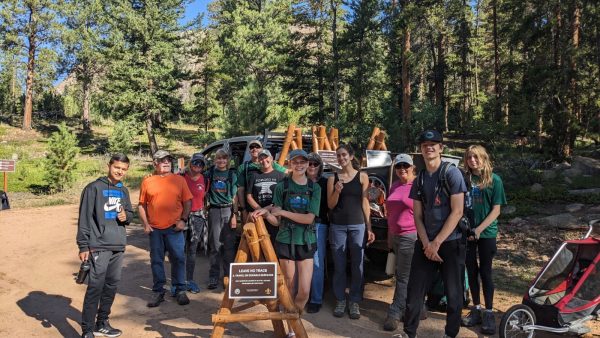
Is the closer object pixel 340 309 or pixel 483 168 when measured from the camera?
pixel 483 168

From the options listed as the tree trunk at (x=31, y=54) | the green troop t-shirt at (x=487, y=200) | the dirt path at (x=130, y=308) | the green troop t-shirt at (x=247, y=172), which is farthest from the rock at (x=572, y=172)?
the tree trunk at (x=31, y=54)

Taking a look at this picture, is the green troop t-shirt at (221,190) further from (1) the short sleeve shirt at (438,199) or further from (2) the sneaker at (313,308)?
(1) the short sleeve shirt at (438,199)

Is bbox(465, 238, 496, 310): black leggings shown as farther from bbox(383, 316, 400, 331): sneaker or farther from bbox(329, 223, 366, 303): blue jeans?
bbox(329, 223, 366, 303): blue jeans

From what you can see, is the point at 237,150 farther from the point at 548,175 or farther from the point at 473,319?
the point at 548,175

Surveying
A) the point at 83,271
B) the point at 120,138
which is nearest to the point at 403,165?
the point at 83,271

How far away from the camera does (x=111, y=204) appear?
4.52m

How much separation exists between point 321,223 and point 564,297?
8.40 ft

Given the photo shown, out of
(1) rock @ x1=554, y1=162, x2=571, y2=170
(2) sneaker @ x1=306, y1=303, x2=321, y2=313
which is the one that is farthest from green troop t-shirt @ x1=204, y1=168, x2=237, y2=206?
(1) rock @ x1=554, y1=162, x2=571, y2=170

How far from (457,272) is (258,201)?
237 cm

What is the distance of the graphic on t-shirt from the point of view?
176 inches

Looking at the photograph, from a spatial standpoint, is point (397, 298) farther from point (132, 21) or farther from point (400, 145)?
point (132, 21)

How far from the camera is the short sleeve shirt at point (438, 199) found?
367 centimetres

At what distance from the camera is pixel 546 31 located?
1845 cm

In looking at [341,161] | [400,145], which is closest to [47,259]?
[341,161]
